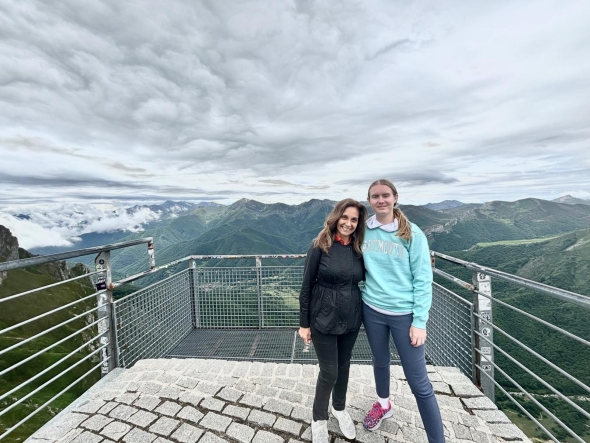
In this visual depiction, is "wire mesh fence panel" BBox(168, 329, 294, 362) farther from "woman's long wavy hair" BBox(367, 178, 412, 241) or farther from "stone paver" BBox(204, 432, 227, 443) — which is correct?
"woman's long wavy hair" BBox(367, 178, 412, 241)

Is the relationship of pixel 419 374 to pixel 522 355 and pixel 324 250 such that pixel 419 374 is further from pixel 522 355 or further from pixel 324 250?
pixel 522 355

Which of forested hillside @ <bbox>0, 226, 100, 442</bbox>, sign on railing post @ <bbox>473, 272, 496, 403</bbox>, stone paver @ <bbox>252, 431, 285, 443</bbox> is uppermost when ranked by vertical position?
sign on railing post @ <bbox>473, 272, 496, 403</bbox>

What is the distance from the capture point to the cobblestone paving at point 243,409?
2.72 metres

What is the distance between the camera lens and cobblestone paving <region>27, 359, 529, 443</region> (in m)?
2.72

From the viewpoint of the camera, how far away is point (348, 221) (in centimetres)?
248

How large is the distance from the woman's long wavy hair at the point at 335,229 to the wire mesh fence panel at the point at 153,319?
278 cm

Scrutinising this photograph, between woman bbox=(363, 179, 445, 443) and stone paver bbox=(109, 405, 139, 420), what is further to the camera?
stone paver bbox=(109, 405, 139, 420)

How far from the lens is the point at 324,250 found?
2488mm

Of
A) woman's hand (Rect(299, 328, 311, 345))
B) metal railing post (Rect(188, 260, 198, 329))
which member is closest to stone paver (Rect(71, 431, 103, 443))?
woman's hand (Rect(299, 328, 311, 345))

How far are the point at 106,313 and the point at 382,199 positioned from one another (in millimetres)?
3350

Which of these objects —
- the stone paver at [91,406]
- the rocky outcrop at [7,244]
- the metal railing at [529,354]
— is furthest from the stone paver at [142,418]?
the rocky outcrop at [7,244]

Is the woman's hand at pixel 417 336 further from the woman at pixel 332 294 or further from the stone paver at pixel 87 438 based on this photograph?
the stone paver at pixel 87 438

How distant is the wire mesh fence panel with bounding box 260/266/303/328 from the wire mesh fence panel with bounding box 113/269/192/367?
141 centimetres

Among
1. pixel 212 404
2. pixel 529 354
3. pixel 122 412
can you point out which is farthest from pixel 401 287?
pixel 529 354
